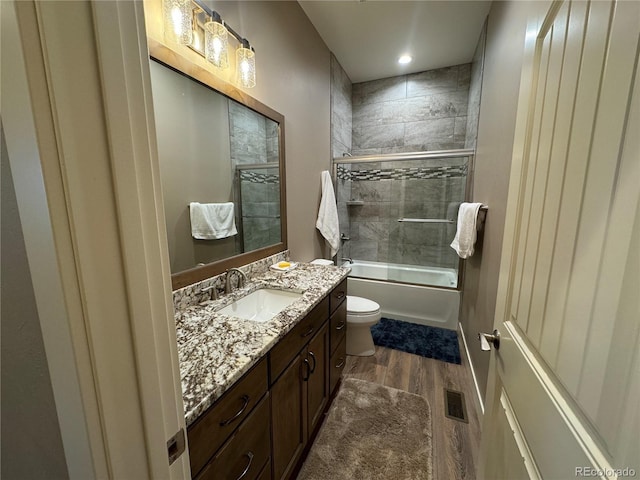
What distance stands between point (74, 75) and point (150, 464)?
1.86 feet

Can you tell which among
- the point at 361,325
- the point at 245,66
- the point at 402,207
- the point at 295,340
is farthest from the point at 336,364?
the point at 402,207

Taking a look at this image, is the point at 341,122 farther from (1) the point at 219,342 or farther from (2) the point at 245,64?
(1) the point at 219,342

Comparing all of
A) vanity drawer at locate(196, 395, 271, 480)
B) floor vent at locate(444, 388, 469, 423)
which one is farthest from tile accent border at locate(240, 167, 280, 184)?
floor vent at locate(444, 388, 469, 423)

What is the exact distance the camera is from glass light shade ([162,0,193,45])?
1.06 meters

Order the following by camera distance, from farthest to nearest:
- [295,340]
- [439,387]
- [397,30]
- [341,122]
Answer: [341,122], [397,30], [439,387], [295,340]

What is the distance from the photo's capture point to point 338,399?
5.96 ft

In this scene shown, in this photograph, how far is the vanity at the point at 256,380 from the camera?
0.71 m

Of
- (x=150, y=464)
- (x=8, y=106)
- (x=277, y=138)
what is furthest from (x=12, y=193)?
(x=277, y=138)

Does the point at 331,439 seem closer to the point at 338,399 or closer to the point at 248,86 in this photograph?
the point at 338,399

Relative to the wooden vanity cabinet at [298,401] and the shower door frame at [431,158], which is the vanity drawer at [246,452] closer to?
the wooden vanity cabinet at [298,401]

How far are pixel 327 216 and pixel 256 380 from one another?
1.87m

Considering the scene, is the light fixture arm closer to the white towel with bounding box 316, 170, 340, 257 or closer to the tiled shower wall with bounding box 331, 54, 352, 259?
the white towel with bounding box 316, 170, 340, 257

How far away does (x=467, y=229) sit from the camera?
2008mm

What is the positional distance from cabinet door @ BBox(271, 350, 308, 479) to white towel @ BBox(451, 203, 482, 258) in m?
1.56
